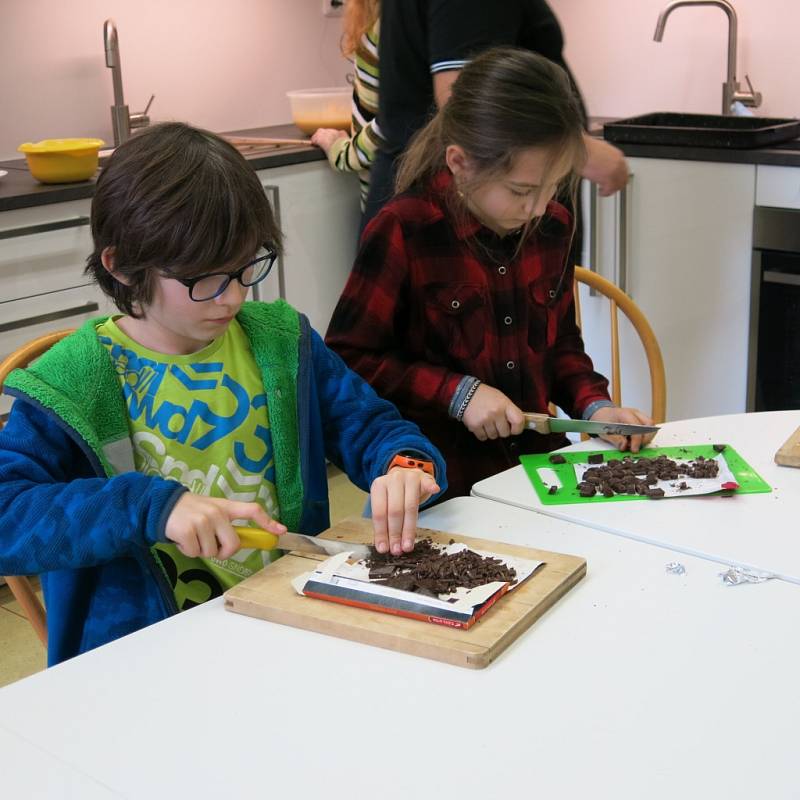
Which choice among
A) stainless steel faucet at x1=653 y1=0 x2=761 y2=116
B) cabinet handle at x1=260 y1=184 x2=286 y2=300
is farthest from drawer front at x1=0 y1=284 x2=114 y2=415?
stainless steel faucet at x1=653 y1=0 x2=761 y2=116

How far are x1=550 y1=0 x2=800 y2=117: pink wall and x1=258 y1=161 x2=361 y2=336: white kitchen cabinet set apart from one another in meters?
1.04

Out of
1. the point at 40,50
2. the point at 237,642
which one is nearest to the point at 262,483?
the point at 237,642

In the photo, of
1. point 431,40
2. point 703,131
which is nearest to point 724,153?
point 703,131

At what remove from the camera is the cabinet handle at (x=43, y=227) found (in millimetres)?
2541

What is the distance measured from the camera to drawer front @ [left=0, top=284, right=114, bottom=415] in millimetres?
2588

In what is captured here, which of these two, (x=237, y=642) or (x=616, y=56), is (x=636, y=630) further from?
(x=616, y=56)

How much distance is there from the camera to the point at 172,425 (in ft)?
4.26

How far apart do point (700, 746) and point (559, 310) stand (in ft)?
3.43

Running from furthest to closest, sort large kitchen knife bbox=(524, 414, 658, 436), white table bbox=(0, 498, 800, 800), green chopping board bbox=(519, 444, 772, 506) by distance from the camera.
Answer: large kitchen knife bbox=(524, 414, 658, 436) → green chopping board bbox=(519, 444, 772, 506) → white table bbox=(0, 498, 800, 800)

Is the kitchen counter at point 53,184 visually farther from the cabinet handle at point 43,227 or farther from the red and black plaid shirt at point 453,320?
the red and black plaid shirt at point 453,320

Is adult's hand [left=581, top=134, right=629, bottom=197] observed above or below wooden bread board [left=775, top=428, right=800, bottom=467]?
above

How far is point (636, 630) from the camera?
1.01 metres

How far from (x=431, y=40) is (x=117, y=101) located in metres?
1.57

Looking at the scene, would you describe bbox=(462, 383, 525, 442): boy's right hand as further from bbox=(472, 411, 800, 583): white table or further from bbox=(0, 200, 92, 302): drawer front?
bbox=(0, 200, 92, 302): drawer front
